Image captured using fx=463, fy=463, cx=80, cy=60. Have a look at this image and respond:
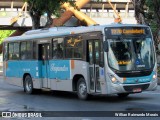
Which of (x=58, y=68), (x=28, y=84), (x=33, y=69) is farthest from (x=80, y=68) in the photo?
(x=28, y=84)

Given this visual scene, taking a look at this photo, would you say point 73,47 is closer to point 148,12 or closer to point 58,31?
point 58,31

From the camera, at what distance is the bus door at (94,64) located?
54.0ft

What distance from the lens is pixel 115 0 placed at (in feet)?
261

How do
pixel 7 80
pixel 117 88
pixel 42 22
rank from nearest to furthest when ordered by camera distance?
pixel 117 88, pixel 7 80, pixel 42 22

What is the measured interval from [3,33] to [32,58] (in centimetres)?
A: 6444

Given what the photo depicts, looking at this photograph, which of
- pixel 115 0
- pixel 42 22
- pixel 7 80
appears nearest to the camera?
pixel 7 80

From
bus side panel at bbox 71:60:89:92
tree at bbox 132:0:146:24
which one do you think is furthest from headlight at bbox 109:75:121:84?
tree at bbox 132:0:146:24

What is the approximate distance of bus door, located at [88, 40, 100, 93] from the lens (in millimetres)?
16453

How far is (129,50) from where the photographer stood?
1616cm

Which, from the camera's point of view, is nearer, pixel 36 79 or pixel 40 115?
pixel 40 115

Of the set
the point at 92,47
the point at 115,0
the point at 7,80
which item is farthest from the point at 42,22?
the point at 92,47

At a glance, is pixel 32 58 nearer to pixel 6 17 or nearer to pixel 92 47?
pixel 92 47

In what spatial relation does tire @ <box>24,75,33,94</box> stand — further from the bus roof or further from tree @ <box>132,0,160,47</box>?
tree @ <box>132,0,160,47</box>

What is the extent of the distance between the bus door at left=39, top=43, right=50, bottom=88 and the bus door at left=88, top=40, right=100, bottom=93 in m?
3.51
